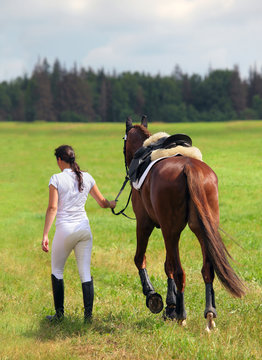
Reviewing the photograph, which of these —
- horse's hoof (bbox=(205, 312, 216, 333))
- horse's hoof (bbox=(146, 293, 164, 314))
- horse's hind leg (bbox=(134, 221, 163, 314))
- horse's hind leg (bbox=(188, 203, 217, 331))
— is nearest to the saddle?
horse's hind leg (bbox=(134, 221, 163, 314))

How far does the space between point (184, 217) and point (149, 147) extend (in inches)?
71.0

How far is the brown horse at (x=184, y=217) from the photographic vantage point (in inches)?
270

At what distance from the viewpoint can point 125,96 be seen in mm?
155875

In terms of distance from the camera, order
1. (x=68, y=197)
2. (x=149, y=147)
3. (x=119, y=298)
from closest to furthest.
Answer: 1. (x=68, y=197)
2. (x=149, y=147)
3. (x=119, y=298)

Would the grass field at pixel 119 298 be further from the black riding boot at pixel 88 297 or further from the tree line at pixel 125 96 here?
the tree line at pixel 125 96

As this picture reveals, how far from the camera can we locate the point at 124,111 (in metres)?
144

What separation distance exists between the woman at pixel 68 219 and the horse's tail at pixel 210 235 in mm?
1460

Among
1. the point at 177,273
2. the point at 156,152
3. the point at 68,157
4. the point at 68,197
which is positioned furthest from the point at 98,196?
the point at 177,273

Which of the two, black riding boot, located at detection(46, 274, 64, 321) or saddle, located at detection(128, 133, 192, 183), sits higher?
saddle, located at detection(128, 133, 192, 183)

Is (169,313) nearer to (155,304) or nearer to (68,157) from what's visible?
(155,304)

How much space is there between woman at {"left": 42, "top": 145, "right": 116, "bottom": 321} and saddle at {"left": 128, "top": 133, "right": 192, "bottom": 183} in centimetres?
116

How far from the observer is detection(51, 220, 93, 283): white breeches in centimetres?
717

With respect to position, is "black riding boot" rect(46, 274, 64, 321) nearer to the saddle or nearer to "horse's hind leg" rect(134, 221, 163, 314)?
"horse's hind leg" rect(134, 221, 163, 314)

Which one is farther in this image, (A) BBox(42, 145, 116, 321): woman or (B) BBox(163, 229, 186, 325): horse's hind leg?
(B) BBox(163, 229, 186, 325): horse's hind leg
